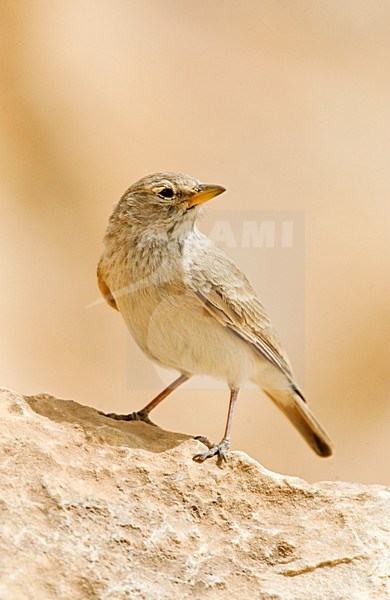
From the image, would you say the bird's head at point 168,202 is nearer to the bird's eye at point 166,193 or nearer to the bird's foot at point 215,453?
the bird's eye at point 166,193

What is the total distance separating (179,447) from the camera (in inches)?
130

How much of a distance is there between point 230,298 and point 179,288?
0.93ft

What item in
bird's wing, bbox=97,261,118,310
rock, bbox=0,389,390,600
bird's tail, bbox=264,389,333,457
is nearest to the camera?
rock, bbox=0,389,390,600

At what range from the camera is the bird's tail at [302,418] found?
4.29 m

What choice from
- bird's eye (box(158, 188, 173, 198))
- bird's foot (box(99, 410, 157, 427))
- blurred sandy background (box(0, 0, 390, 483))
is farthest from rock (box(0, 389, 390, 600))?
blurred sandy background (box(0, 0, 390, 483))

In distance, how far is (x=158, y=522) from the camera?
2783 mm

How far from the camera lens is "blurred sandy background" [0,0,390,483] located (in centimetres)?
645

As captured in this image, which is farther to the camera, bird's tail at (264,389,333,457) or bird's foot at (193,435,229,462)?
bird's tail at (264,389,333,457)

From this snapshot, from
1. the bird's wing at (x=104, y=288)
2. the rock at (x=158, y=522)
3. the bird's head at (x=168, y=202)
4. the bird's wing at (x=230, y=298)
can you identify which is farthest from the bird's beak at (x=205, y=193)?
the rock at (x=158, y=522)

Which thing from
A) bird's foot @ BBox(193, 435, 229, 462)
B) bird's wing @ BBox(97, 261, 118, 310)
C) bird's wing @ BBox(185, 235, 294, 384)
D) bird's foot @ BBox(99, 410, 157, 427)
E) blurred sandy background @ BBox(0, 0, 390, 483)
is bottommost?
bird's foot @ BBox(193, 435, 229, 462)

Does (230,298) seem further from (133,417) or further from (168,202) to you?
(133,417)

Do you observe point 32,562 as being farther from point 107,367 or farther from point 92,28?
point 92,28

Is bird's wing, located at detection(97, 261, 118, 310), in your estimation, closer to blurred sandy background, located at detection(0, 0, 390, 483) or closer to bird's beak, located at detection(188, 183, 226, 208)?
bird's beak, located at detection(188, 183, 226, 208)

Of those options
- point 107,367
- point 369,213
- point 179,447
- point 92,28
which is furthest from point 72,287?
point 179,447
